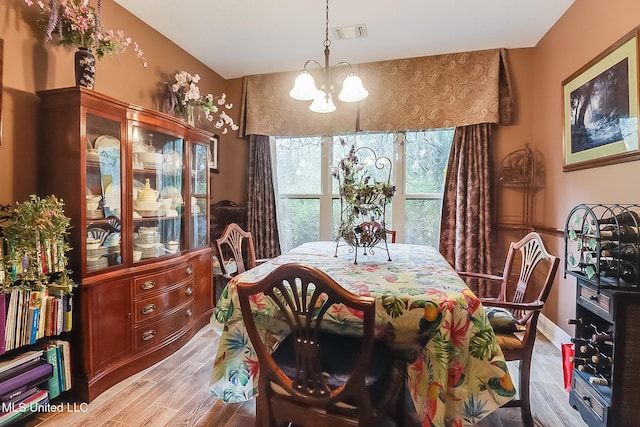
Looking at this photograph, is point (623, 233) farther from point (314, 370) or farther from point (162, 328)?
point (162, 328)

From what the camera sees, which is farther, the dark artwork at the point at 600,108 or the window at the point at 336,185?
the window at the point at 336,185

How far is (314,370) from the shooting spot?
1.16 m

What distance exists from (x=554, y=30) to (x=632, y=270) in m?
2.27

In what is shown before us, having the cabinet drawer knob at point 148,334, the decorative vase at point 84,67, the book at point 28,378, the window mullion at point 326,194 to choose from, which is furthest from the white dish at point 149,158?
the window mullion at point 326,194

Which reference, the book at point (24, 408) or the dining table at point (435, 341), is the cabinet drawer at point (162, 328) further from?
the dining table at point (435, 341)

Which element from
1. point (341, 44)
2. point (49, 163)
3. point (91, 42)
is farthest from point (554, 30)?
point (49, 163)

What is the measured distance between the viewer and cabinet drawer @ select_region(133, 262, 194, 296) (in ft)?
7.32

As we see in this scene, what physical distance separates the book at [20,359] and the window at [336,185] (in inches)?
95.8

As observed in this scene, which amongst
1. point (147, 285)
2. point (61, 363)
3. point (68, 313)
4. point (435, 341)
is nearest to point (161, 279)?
point (147, 285)

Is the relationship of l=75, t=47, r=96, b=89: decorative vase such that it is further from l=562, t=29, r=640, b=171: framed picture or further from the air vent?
l=562, t=29, r=640, b=171: framed picture

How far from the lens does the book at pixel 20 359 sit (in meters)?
1.58

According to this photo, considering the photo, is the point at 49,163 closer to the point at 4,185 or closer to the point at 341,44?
the point at 4,185

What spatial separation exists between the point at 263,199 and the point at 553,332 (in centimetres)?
312

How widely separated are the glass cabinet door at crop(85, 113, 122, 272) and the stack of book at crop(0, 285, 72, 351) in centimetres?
A: 22
